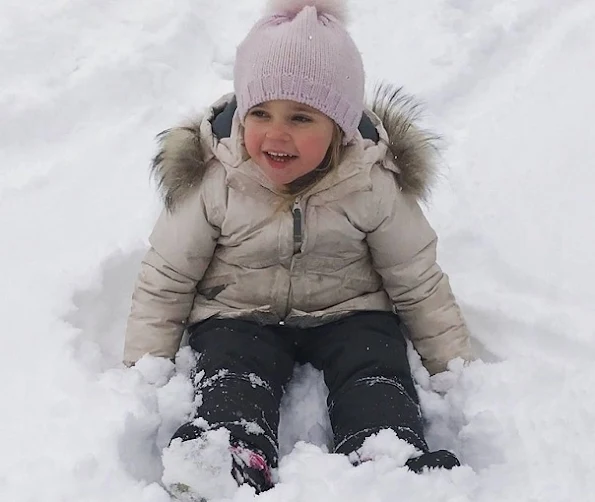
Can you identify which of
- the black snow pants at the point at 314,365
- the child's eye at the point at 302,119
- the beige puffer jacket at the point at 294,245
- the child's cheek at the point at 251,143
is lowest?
the black snow pants at the point at 314,365

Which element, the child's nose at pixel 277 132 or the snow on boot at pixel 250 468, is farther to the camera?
the child's nose at pixel 277 132

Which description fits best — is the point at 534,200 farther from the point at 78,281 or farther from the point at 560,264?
the point at 78,281

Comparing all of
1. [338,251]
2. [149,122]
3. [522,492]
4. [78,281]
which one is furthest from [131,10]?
[522,492]

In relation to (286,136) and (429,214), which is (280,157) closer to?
(286,136)

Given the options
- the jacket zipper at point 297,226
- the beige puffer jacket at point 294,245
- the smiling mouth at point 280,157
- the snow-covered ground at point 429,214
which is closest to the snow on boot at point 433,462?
the snow-covered ground at point 429,214

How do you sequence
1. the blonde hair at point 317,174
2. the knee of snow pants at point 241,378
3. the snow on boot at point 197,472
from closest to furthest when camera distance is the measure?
the snow on boot at point 197,472
the knee of snow pants at point 241,378
the blonde hair at point 317,174

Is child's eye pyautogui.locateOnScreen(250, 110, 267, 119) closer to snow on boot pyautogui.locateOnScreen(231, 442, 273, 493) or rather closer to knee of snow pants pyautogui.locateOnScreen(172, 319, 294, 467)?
knee of snow pants pyautogui.locateOnScreen(172, 319, 294, 467)

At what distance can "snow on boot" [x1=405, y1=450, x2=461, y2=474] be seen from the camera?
1367mm

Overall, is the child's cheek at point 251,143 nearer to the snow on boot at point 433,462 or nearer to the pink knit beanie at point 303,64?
the pink knit beanie at point 303,64

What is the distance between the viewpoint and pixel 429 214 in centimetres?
221

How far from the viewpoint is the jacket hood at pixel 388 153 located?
5.45 feet

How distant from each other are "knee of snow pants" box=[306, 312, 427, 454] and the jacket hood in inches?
12.7

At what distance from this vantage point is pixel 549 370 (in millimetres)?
1641

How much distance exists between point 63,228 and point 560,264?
4.34 feet
